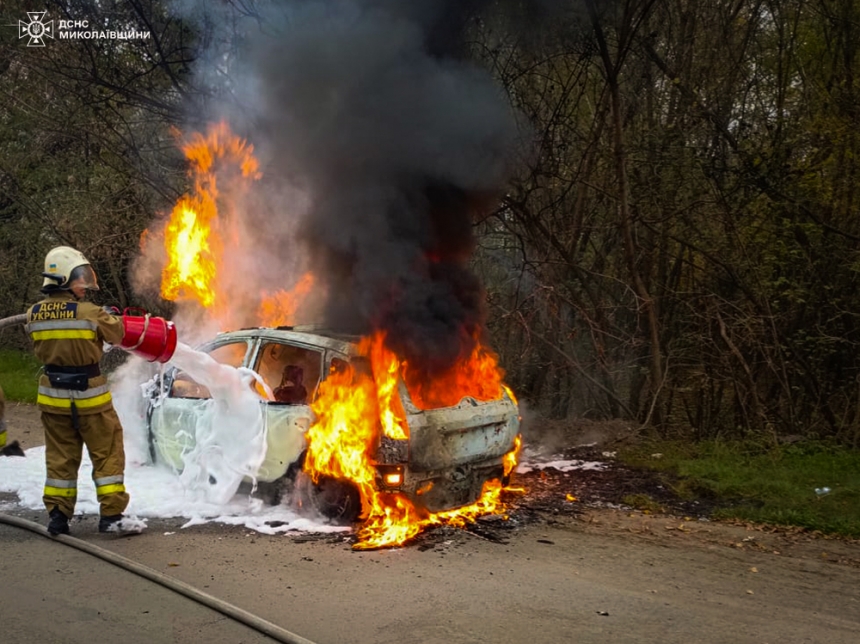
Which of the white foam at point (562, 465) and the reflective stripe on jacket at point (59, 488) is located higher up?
the reflective stripe on jacket at point (59, 488)

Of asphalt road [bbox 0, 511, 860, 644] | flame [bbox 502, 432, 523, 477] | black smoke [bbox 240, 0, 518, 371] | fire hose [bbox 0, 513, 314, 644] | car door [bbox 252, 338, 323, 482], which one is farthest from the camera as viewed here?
A: flame [bbox 502, 432, 523, 477]

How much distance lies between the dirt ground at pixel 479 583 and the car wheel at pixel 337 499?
28cm

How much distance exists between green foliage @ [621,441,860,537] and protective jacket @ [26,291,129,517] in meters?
4.84

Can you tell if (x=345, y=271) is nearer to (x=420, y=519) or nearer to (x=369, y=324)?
(x=369, y=324)

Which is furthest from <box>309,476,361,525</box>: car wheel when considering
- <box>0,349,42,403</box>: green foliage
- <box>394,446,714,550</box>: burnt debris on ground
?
<box>0,349,42,403</box>: green foliage

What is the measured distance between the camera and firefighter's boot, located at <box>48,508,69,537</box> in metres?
5.54

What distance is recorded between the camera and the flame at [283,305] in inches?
344

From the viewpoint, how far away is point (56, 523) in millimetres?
5535

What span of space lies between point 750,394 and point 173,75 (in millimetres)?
8705

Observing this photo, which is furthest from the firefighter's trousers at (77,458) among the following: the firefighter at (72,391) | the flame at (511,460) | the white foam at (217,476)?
the flame at (511,460)

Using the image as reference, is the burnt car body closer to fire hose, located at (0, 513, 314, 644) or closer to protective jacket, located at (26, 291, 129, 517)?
protective jacket, located at (26, 291, 129, 517)

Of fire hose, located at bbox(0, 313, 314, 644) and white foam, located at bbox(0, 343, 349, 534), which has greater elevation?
white foam, located at bbox(0, 343, 349, 534)

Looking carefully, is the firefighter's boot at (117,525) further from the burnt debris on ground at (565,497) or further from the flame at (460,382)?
the flame at (460,382)

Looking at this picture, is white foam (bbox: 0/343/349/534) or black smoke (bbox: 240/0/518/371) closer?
white foam (bbox: 0/343/349/534)
